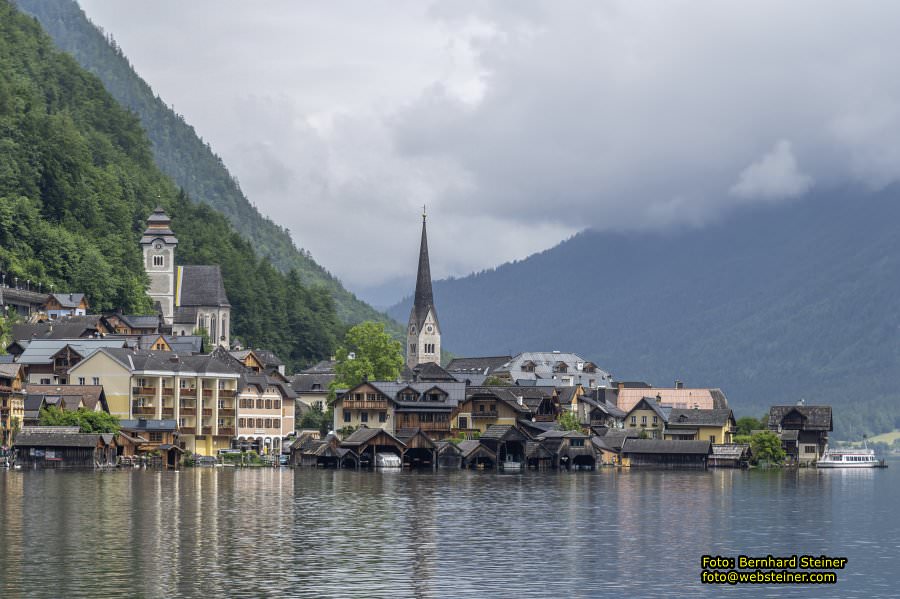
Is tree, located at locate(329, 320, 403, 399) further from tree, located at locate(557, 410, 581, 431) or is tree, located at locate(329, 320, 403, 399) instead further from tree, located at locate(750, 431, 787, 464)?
tree, located at locate(750, 431, 787, 464)

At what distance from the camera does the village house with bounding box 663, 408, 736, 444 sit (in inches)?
6836

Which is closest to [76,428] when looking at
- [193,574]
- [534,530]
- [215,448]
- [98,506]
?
[215,448]

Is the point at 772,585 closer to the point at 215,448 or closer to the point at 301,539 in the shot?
the point at 301,539

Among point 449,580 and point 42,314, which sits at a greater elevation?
point 42,314

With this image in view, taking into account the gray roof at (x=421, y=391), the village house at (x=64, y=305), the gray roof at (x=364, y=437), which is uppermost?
the village house at (x=64, y=305)

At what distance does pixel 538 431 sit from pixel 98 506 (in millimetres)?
79248

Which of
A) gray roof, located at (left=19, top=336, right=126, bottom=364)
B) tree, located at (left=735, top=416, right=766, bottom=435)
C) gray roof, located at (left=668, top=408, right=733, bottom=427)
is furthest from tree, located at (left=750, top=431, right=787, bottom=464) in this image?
gray roof, located at (left=19, top=336, right=126, bottom=364)

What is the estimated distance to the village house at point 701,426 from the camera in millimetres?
173625

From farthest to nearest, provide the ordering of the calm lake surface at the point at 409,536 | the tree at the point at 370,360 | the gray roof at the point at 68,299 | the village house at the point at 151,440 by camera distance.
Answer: the gray roof at the point at 68,299
the tree at the point at 370,360
the village house at the point at 151,440
the calm lake surface at the point at 409,536

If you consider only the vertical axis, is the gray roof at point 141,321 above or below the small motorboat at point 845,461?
above

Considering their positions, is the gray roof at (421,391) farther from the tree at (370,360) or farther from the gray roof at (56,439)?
the gray roof at (56,439)

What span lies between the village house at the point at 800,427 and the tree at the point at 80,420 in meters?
79.9

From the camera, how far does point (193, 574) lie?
2293 inches

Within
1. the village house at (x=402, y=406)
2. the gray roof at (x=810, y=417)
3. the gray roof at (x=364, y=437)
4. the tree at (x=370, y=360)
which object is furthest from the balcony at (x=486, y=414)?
the gray roof at (x=810, y=417)
